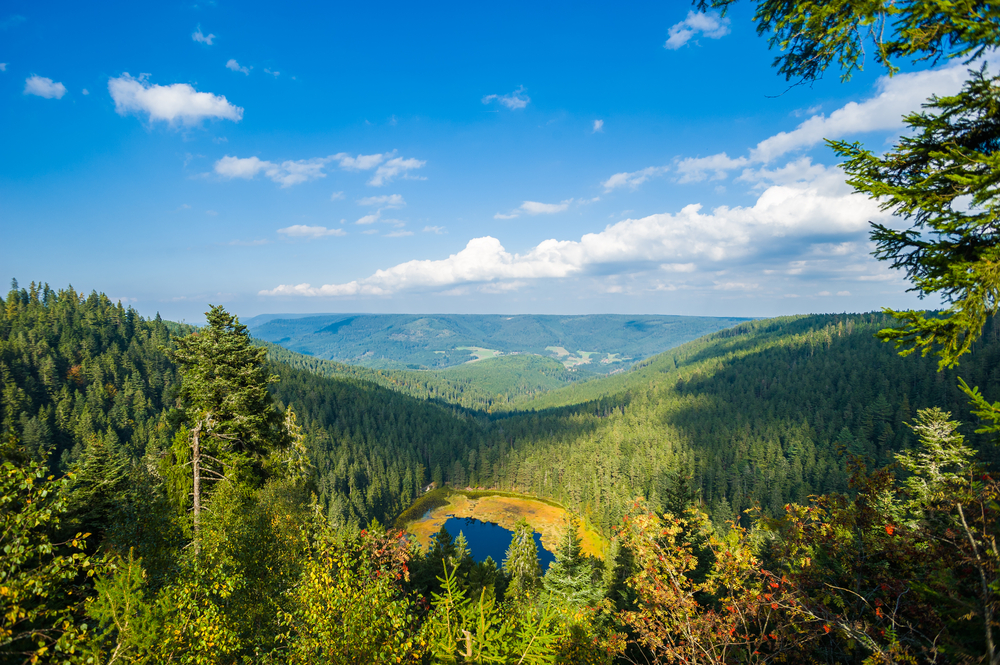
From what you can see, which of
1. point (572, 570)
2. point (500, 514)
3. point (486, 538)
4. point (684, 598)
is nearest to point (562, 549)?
point (572, 570)

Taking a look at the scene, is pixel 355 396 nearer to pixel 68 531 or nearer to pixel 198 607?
pixel 68 531

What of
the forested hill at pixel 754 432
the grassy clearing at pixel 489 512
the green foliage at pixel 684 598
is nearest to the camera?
the green foliage at pixel 684 598

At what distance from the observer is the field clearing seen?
8544cm

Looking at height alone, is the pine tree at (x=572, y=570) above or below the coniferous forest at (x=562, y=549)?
below

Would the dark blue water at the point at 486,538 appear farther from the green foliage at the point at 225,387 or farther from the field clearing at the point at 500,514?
the green foliage at the point at 225,387

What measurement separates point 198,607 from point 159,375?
146 meters

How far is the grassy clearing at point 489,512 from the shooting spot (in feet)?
289

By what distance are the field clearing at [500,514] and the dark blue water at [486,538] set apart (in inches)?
55.3

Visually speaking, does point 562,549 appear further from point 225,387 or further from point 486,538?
point 486,538

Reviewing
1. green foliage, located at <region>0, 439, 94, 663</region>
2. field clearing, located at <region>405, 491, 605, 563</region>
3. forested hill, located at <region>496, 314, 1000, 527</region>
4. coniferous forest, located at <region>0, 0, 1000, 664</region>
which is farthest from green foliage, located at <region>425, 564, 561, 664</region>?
field clearing, located at <region>405, 491, 605, 563</region>

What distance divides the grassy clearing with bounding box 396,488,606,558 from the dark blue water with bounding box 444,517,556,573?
5.09 ft

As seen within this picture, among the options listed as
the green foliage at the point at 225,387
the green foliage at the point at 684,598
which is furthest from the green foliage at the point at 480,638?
the green foliage at the point at 225,387

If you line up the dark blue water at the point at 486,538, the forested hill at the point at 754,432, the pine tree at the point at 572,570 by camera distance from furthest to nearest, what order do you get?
the forested hill at the point at 754,432 < the dark blue water at the point at 486,538 < the pine tree at the point at 572,570

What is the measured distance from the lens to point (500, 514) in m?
102
